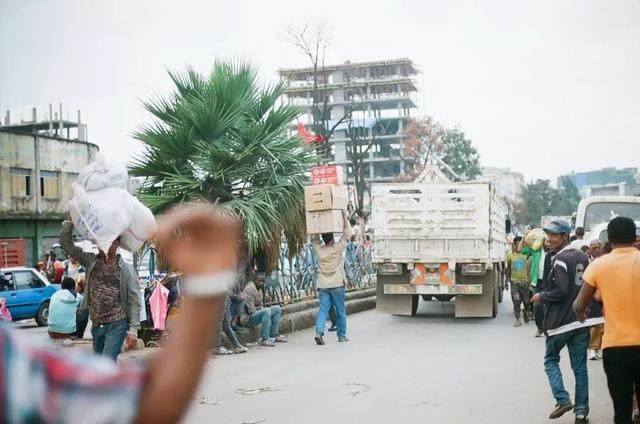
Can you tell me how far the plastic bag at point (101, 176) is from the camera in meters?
5.54

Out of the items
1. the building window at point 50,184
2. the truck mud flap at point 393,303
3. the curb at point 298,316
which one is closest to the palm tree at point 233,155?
the curb at point 298,316

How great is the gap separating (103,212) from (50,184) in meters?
40.8

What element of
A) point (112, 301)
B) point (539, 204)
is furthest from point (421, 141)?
point (112, 301)

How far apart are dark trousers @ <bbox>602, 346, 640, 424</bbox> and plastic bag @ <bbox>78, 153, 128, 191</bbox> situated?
3.73 metres

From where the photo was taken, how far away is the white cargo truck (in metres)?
14.9

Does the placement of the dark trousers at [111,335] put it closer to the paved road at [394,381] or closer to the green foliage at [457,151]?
the paved road at [394,381]

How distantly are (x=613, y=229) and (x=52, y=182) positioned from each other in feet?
139

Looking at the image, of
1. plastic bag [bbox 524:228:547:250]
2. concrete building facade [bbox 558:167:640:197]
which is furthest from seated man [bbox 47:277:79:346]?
concrete building facade [bbox 558:167:640:197]

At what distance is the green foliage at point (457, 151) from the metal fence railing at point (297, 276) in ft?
119

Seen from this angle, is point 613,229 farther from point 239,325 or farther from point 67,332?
point 67,332

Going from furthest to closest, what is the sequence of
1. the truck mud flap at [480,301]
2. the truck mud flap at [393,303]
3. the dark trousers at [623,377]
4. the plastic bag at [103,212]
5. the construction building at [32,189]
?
1. the construction building at [32,189]
2. the truck mud flap at [393,303]
3. the truck mud flap at [480,301]
4. the plastic bag at [103,212]
5. the dark trousers at [623,377]

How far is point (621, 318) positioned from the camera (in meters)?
5.29

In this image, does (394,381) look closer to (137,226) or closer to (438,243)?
(137,226)

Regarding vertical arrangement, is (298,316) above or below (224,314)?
below
